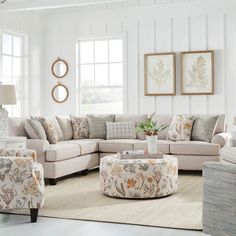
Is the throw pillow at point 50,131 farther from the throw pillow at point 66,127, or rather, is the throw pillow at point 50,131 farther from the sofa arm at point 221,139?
the sofa arm at point 221,139

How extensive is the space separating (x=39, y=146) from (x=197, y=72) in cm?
328

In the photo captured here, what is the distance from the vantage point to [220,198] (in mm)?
3426

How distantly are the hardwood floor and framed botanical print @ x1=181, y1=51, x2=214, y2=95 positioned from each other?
4.49 metres

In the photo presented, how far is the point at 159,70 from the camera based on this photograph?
833cm

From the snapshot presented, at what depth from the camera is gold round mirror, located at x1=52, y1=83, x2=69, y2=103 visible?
9.03 meters

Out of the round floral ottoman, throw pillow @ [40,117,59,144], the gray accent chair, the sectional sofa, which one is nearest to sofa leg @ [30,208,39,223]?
the round floral ottoman

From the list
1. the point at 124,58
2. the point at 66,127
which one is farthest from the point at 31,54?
the point at 66,127

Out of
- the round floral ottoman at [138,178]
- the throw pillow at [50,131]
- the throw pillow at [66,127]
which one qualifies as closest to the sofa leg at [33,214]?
the round floral ottoman at [138,178]

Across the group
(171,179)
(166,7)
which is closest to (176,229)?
(171,179)

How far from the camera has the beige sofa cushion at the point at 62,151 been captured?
19.9 feet

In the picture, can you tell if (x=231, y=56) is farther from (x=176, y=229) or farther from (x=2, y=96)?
(x=176, y=229)

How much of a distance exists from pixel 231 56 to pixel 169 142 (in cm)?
202

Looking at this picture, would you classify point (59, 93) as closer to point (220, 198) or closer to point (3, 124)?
point (3, 124)

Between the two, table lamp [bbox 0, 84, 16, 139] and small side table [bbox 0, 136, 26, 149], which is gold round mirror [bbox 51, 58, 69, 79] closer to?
table lamp [bbox 0, 84, 16, 139]
